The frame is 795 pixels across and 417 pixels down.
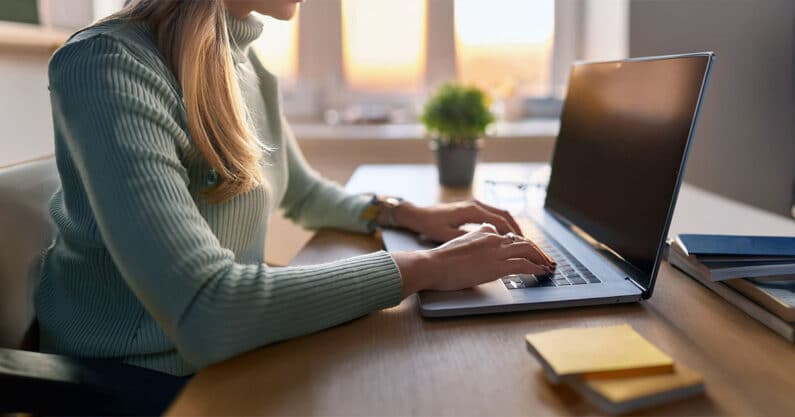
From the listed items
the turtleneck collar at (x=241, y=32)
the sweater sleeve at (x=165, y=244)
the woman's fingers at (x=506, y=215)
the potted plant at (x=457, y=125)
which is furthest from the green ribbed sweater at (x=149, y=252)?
the potted plant at (x=457, y=125)

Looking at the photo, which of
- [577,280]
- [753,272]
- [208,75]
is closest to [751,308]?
[753,272]

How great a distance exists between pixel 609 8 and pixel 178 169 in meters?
1.82

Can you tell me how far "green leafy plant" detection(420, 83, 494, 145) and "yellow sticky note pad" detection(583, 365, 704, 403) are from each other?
41.5 inches

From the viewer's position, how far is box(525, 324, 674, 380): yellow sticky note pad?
49 centimetres

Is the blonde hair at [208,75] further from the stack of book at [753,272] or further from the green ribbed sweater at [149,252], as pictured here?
the stack of book at [753,272]

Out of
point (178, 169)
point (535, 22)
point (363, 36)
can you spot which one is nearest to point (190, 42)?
point (178, 169)

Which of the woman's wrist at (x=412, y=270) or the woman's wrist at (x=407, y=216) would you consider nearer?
the woman's wrist at (x=412, y=270)

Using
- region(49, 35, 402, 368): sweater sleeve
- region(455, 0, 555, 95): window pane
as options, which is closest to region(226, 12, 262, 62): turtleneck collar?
region(49, 35, 402, 368): sweater sleeve

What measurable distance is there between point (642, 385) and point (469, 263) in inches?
10.9

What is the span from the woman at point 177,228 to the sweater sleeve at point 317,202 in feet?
0.62

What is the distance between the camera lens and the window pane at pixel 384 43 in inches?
89.5

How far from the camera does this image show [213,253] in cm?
60

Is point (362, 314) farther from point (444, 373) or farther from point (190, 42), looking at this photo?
point (190, 42)

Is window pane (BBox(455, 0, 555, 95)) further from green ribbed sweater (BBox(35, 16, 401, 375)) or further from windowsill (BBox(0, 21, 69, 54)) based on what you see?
green ribbed sweater (BBox(35, 16, 401, 375))
